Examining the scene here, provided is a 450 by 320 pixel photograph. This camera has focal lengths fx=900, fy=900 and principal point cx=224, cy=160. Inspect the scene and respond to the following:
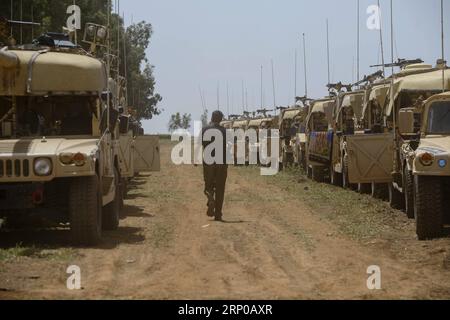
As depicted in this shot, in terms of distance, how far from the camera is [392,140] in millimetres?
17344

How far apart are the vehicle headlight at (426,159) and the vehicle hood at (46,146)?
4.23 metres

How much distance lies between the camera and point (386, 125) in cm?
1825

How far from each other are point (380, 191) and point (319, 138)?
20.5 feet

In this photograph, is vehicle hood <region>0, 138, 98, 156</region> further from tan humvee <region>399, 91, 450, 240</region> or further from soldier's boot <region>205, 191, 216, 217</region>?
tan humvee <region>399, 91, 450, 240</region>

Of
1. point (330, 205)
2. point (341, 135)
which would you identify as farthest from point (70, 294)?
point (341, 135)

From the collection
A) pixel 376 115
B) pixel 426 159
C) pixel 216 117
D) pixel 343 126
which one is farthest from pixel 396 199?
pixel 343 126

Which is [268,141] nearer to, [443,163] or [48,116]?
[48,116]

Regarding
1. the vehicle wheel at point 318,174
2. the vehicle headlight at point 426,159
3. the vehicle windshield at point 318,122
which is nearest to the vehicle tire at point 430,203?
the vehicle headlight at point 426,159

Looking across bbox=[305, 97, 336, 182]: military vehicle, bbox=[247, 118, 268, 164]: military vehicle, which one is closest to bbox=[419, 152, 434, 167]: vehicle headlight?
Answer: bbox=[305, 97, 336, 182]: military vehicle

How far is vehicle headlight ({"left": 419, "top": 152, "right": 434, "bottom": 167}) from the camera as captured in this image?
38.2ft

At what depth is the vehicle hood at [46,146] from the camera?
436 inches

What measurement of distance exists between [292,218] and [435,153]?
165 inches

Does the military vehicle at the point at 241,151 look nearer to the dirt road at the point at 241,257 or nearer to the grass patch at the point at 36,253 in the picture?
the dirt road at the point at 241,257
